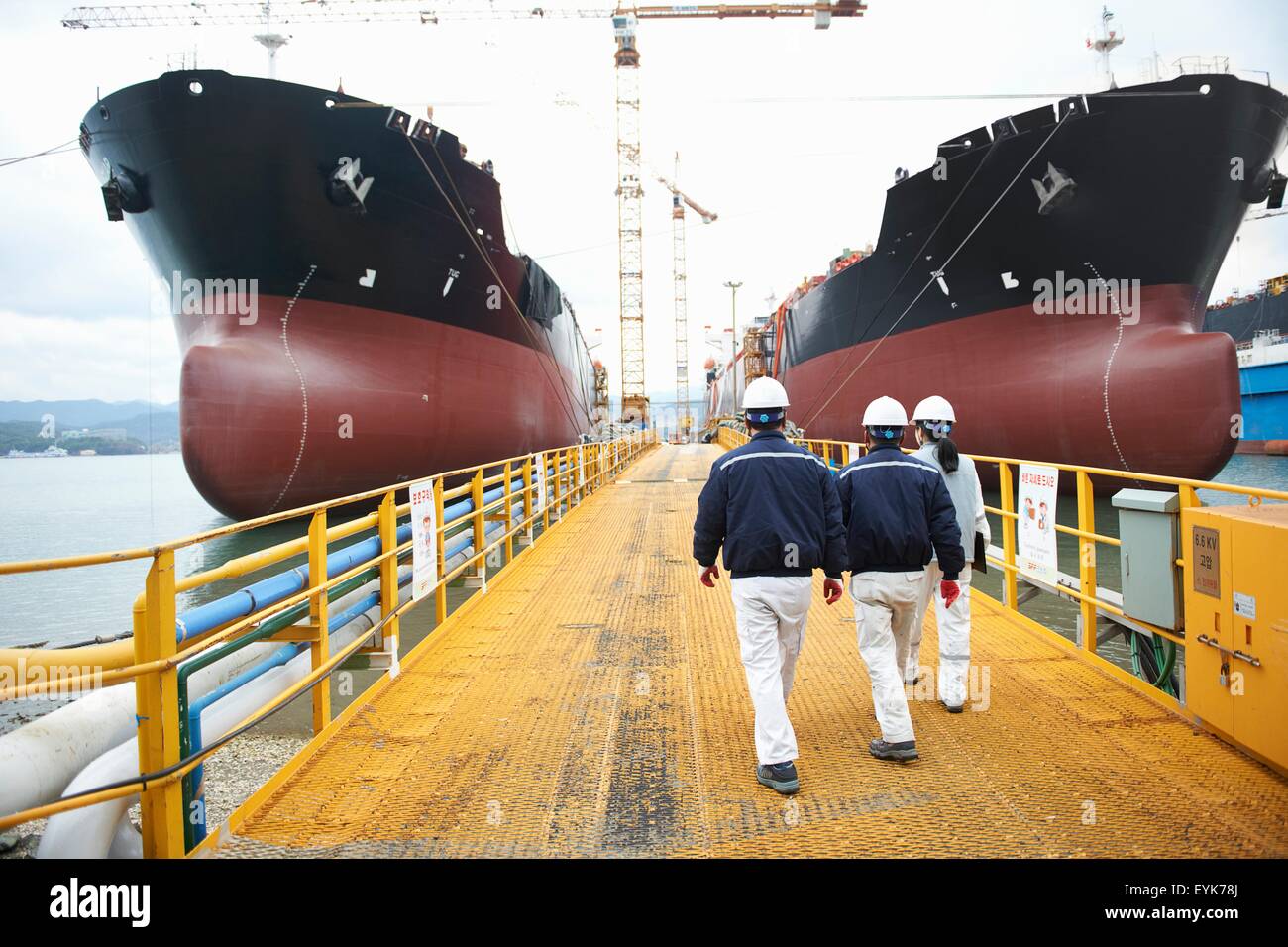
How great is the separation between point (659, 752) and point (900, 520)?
155cm

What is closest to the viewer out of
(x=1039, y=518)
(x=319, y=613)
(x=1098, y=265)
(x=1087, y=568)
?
(x=319, y=613)

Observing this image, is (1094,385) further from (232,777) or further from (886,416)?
(232,777)

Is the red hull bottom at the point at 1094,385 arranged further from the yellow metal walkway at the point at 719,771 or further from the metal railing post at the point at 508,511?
the metal railing post at the point at 508,511

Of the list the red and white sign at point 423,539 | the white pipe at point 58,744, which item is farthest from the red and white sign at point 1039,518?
the white pipe at point 58,744

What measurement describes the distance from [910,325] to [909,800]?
16.0 m

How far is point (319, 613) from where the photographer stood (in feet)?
11.5

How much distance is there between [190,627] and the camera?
259cm

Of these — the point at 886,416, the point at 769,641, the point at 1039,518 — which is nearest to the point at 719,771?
the point at 769,641

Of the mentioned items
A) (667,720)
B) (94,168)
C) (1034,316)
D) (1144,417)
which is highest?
(94,168)

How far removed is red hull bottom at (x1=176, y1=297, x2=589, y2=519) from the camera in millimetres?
12320

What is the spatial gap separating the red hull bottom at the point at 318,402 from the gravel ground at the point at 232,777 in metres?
8.24

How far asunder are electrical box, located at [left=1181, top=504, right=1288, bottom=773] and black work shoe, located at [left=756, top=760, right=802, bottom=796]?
1.92 m
